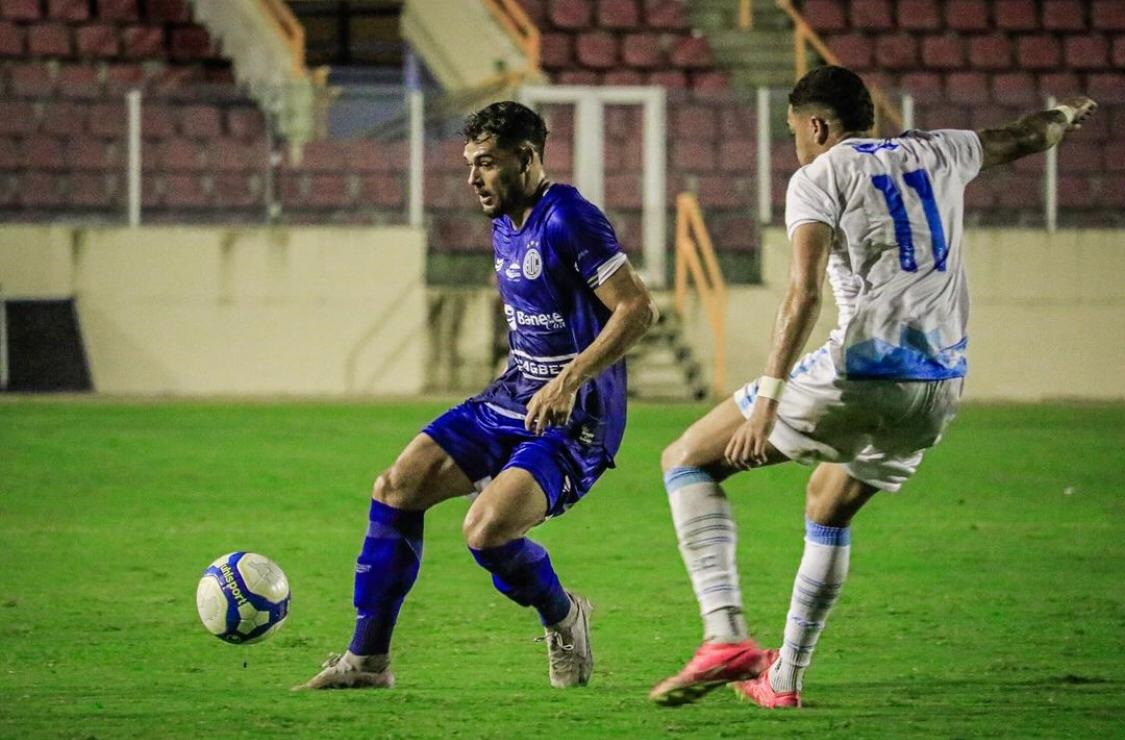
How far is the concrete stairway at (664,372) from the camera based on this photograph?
59.1 feet

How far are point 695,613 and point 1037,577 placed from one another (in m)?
1.79

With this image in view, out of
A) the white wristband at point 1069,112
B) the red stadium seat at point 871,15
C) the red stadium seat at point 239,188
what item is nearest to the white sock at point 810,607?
the white wristband at point 1069,112

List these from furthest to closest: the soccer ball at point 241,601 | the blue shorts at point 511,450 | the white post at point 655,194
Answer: the white post at point 655,194, the soccer ball at point 241,601, the blue shorts at point 511,450

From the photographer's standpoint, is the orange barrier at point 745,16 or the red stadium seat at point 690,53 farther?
the orange barrier at point 745,16

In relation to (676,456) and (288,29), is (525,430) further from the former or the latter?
(288,29)

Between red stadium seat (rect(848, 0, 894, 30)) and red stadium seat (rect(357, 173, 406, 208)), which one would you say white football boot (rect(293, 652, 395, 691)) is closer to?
red stadium seat (rect(357, 173, 406, 208))

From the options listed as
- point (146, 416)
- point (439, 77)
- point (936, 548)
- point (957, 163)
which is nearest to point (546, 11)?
point (439, 77)

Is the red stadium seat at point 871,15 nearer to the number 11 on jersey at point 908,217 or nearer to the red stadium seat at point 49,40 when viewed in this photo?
the red stadium seat at point 49,40

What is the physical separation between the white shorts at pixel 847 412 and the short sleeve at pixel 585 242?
0.61m

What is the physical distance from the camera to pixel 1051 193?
1900cm

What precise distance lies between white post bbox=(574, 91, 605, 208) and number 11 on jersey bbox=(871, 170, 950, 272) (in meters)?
13.5

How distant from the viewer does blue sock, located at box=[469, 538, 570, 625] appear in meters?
5.76

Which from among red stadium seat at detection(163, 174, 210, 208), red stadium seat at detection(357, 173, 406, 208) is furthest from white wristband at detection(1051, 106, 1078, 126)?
red stadium seat at detection(163, 174, 210, 208)

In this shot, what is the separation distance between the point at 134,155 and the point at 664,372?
17.9ft
